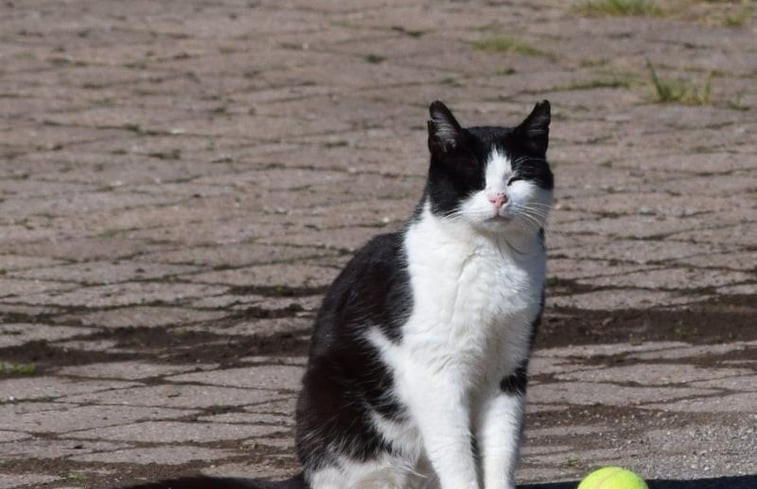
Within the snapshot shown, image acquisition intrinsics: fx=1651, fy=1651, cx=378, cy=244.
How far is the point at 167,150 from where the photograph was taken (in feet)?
26.3

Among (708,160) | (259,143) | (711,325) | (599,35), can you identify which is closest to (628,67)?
(599,35)

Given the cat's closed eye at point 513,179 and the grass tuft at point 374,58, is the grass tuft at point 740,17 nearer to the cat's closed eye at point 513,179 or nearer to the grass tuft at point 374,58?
the grass tuft at point 374,58

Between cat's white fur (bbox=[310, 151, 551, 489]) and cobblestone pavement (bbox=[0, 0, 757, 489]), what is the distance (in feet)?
1.35

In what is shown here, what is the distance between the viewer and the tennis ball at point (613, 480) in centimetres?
345

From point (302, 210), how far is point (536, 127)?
11.0ft

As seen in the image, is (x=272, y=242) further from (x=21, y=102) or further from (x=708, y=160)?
(x=21, y=102)

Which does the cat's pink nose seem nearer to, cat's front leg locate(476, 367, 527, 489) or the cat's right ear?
the cat's right ear

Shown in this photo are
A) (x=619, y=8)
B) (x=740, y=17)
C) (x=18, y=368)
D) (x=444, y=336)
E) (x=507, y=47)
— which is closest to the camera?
(x=444, y=336)

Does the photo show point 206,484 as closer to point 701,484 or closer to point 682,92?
point 701,484

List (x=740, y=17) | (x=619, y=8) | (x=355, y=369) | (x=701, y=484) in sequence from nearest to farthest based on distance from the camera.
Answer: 1. (x=355, y=369)
2. (x=701, y=484)
3. (x=740, y=17)
4. (x=619, y=8)

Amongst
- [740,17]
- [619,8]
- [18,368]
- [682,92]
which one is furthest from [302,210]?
[740,17]

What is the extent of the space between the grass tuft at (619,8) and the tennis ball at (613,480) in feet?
23.9

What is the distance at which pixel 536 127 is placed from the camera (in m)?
3.78

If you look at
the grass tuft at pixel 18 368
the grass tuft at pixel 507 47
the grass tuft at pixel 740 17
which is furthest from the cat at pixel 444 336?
the grass tuft at pixel 740 17
